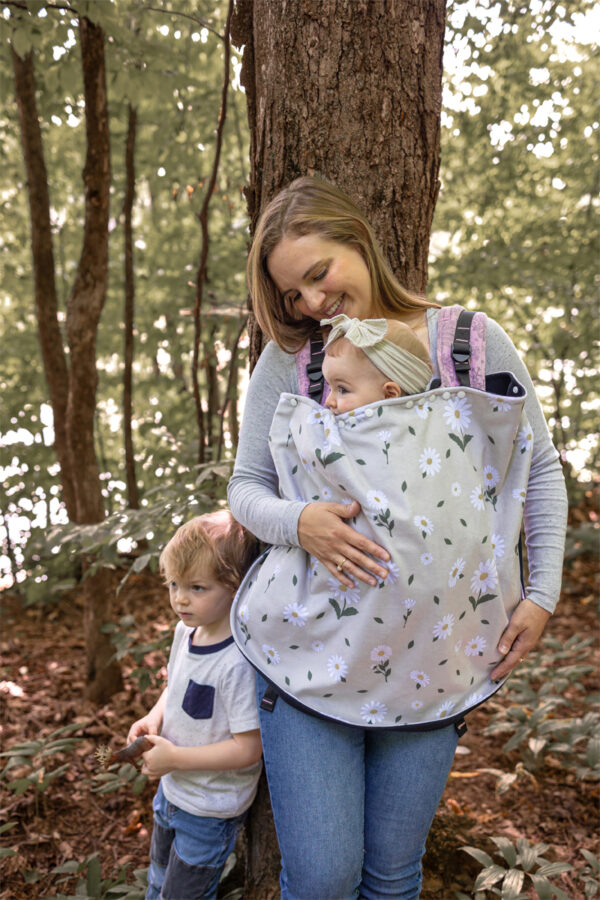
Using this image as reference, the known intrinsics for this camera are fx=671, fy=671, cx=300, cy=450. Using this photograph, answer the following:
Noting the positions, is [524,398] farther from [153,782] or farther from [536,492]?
[153,782]

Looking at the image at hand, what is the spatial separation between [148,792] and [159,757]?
1529 mm

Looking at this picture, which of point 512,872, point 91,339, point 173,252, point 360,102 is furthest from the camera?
point 173,252

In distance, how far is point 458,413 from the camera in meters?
Result: 1.48

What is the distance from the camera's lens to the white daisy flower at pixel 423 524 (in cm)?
Answer: 142

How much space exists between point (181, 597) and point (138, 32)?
3.26m

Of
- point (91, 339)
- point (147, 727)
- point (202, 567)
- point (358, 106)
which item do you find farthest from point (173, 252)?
point (147, 727)

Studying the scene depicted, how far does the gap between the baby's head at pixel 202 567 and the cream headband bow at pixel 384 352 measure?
0.70 m

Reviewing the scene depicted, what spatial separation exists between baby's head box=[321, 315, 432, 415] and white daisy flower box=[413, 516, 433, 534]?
0.92 feet

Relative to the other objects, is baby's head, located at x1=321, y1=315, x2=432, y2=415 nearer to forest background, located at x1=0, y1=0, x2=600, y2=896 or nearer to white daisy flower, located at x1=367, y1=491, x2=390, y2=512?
white daisy flower, located at x1=367, y1=491, x2=390, y2=512

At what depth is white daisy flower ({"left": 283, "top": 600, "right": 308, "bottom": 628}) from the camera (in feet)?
5.01

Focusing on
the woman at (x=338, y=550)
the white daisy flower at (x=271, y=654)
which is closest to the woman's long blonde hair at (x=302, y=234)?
the woman at (x=338, y=550)

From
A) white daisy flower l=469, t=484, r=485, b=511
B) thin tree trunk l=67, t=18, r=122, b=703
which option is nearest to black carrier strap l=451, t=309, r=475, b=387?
white daisy flower l=469, t=484, r=485, b=511

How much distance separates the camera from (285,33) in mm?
1936

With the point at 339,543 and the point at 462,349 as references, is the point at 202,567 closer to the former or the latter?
the point at 339,543
